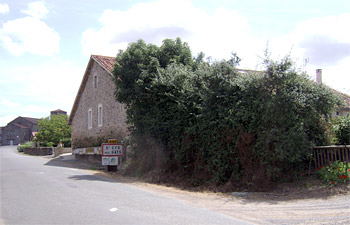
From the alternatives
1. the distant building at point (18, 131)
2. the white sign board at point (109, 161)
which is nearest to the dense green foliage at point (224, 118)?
the white sign board at point (109, 161)

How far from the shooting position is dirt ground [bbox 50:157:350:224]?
689 centimetres

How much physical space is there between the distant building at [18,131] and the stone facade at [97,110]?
7270 cm

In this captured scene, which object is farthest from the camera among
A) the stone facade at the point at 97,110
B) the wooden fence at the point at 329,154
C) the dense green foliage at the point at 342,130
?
the stone facade at the point at 97,110

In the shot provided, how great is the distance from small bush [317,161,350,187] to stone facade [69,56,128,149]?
1417cm

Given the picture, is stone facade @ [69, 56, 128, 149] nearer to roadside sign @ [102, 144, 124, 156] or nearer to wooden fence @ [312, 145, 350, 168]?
roadside sign @ [102, 144, 124, 156]

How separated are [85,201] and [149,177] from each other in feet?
20.3

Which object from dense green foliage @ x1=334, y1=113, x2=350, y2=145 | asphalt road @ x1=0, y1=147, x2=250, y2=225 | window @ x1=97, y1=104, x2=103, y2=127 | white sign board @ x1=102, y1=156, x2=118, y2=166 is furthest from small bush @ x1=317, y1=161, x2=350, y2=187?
window @ x1=97, y1=104, x2=103, y2=127

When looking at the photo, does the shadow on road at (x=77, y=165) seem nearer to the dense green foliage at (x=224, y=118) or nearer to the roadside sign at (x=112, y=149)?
the roadside sign at (x=112, y=149)

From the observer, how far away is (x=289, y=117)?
397 inches

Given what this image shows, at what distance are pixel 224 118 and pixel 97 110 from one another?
17.7m

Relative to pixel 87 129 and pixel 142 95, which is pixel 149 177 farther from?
pixel 87 129

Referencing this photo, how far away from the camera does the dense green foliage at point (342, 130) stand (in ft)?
34.4

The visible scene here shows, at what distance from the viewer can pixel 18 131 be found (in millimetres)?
98625

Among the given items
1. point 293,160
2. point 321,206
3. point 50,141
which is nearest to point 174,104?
point 293,160
